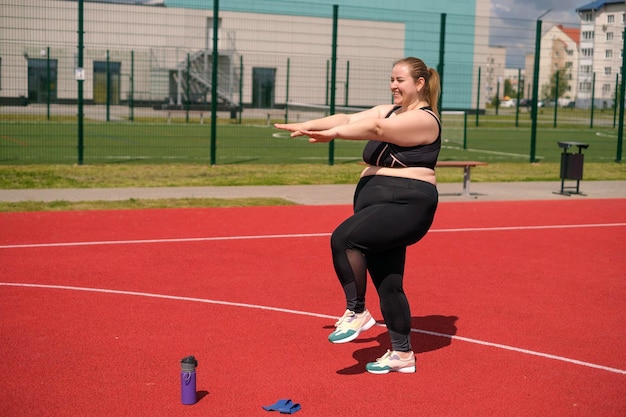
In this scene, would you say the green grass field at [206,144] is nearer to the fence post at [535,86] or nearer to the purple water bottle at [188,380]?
the fence post at [535,86]

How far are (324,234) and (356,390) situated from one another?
596 centimetres

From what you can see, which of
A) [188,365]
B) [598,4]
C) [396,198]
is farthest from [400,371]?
[598,4]

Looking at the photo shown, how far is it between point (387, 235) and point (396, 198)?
248mm

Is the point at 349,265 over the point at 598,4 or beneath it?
beneath

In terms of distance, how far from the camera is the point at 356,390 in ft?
17.7

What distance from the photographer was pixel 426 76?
18.5ft

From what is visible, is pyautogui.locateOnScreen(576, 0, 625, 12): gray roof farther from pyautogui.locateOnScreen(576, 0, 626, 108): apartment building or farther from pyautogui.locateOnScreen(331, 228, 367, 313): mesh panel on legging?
pyautogui.locateOnScreen(331, 228, 367, 313): mesh panel on legging

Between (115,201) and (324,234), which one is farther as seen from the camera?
(115,201)

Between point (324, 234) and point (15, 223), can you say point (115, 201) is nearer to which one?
point (15, 223)

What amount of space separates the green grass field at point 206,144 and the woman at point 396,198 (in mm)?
14974

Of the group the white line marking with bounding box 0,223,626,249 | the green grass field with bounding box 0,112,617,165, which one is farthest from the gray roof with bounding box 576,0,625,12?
the white line marking with bounding box 0,223,626,249

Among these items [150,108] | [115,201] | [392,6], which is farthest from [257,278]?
[392,6]

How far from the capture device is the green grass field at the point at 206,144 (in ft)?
70.5

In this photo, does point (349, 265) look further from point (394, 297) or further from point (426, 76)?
point (426, 76)
